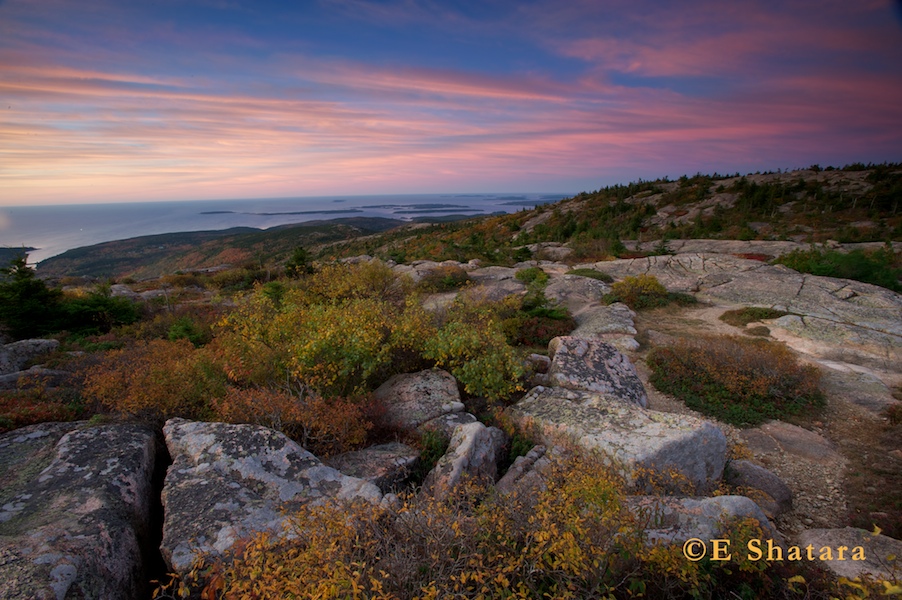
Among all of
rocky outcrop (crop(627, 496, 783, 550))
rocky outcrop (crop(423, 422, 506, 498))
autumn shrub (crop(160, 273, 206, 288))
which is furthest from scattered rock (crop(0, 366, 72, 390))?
autumn shrub (crop(160, 273, 206, 288))

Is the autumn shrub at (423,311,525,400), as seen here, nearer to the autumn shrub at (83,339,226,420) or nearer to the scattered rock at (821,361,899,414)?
the autumn shrub at (83,339,226,420)

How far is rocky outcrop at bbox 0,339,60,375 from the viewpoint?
1085cm

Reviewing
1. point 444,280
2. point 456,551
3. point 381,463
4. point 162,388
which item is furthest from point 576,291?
point 162,388

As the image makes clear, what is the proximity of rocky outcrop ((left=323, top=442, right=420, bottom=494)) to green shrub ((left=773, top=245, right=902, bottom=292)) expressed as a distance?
23.5 metres

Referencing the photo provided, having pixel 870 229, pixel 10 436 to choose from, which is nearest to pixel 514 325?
pixel 10 436

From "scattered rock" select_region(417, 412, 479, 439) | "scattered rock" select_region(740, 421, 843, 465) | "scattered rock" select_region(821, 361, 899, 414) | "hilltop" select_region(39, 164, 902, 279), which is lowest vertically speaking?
"scattered rock" select_region(740, 421, 843, 465)

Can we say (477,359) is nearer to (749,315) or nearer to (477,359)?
(477,359)

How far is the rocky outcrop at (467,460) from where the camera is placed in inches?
217

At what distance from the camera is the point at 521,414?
764cm

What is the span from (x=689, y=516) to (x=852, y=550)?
231 cm

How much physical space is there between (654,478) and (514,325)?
8.74 metres

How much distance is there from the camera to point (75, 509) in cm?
458

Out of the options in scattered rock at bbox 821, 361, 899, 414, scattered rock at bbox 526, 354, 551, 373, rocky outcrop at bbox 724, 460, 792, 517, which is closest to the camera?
rocky outcrop at bbox 724, 460, 792, 517

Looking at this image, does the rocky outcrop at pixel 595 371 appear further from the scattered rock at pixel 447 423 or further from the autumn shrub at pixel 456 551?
the autumn shrub at pixel 456 551
